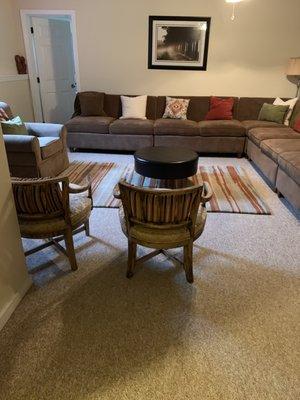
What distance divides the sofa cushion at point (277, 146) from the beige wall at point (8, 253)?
9.11 ft

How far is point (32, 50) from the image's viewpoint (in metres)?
5.05

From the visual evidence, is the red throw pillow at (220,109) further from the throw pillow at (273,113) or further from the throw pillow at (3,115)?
the throw pillow at (3,115)

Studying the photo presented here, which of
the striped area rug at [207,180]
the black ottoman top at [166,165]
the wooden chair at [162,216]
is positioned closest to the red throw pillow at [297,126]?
the striped area rug at [207,180]

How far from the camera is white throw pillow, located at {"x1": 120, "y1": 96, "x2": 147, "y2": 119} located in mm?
4852

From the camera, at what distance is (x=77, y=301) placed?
177cm

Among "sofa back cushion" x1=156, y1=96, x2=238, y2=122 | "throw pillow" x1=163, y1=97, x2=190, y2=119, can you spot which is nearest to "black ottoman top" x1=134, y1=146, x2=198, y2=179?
"throw pillow" x1=163, y1=97, x2=190, y2=119

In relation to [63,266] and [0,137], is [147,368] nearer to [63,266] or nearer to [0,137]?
[63,266]

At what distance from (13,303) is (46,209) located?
58 centimetres

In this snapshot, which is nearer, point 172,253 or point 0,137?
point 0,137

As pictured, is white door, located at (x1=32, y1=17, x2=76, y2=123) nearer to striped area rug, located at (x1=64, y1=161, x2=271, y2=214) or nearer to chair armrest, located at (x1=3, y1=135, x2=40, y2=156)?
striped area rug, located at (x1=64, y1=161, x2=271, y2=214)

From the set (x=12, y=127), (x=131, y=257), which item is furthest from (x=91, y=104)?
(x=131, y=257)

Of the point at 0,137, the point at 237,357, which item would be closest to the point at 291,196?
the point at 237,357

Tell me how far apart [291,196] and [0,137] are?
2577mm

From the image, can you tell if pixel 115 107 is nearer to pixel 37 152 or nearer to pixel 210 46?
pixel 210 46
